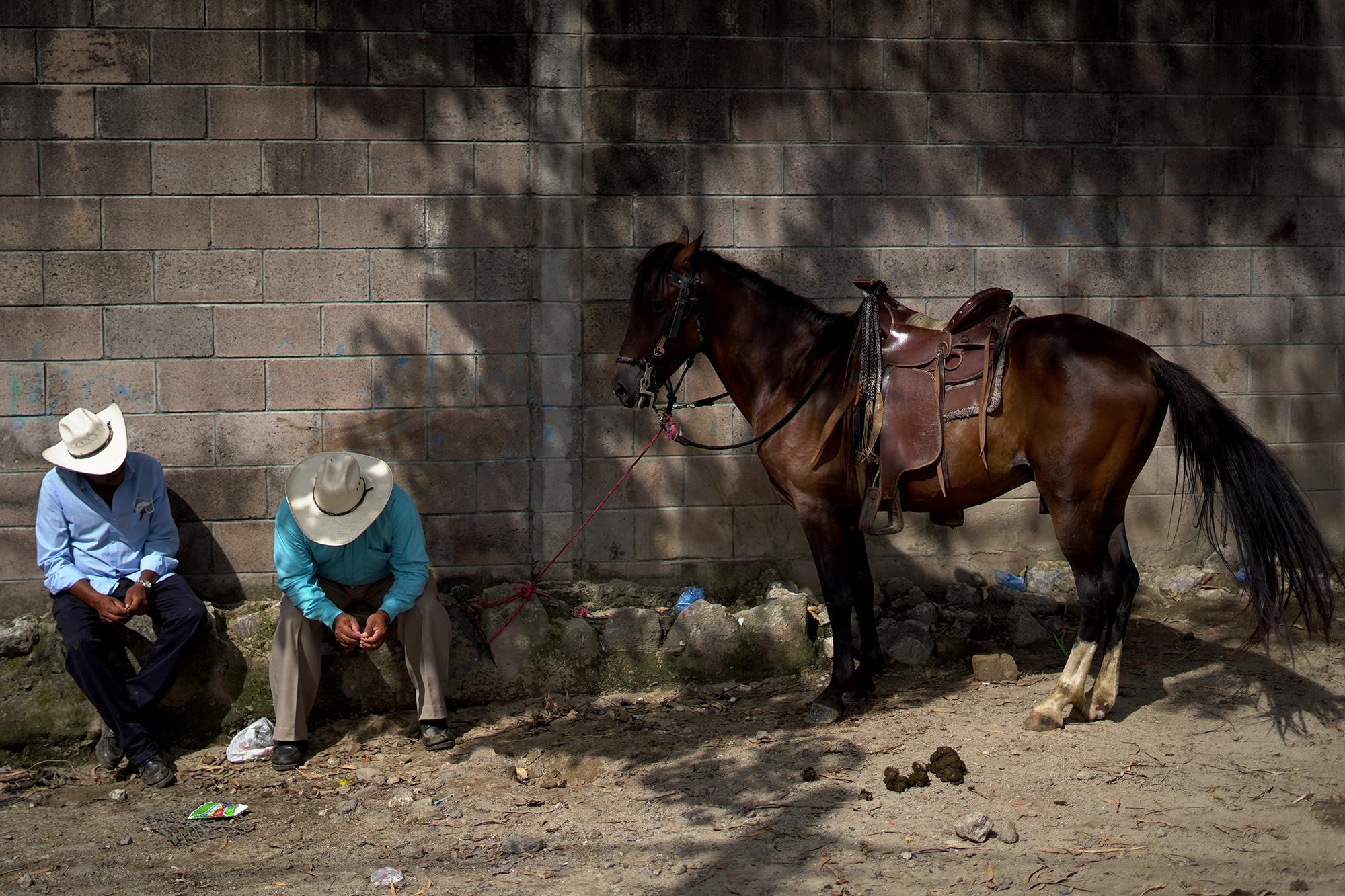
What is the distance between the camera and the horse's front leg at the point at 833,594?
4.96 metres

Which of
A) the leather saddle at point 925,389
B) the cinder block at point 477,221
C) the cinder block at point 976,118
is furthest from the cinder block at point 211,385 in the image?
the cinder block at point 976,118

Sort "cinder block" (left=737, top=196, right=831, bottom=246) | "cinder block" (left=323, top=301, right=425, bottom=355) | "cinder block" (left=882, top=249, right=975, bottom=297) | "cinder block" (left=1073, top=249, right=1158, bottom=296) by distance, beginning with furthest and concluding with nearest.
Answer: "cinder block" (left=1073, top=249, right=1158, bottom=296) → "cinder block" (left=882, top=249, right=975, bottom=297) → "cinder block" (left=737, top=196, right=831, bottom=246) → "cinder block" (left=323, top=301, right=425, bottom=355)

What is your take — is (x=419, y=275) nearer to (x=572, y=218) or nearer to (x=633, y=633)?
(x=572, y=218)

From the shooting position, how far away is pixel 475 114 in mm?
5785

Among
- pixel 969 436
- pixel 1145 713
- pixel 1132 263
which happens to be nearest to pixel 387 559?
pixel 969 436

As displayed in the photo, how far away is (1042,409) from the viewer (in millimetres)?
4566

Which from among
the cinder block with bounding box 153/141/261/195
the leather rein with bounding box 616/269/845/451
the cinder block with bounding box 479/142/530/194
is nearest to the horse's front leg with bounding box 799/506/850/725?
the leather rein with bounding box 616/269/845/451

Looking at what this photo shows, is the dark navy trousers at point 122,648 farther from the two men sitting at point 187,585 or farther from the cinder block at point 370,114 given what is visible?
the cinder block at point 370,114

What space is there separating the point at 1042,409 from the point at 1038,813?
5.06 ft

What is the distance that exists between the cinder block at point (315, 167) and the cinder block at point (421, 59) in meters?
0.39

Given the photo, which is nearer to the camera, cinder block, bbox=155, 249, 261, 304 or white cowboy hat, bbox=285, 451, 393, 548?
white cowboy hat, bbox=285, 451, 393, 548

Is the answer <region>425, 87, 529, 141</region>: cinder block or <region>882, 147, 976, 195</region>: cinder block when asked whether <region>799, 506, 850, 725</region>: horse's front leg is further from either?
<region>425, 87, 529, 141</region>: cinder block

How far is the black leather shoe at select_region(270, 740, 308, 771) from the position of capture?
477 centimetres

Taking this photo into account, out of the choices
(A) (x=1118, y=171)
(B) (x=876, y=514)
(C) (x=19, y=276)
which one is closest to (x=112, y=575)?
(C) (x=19, y=276)
